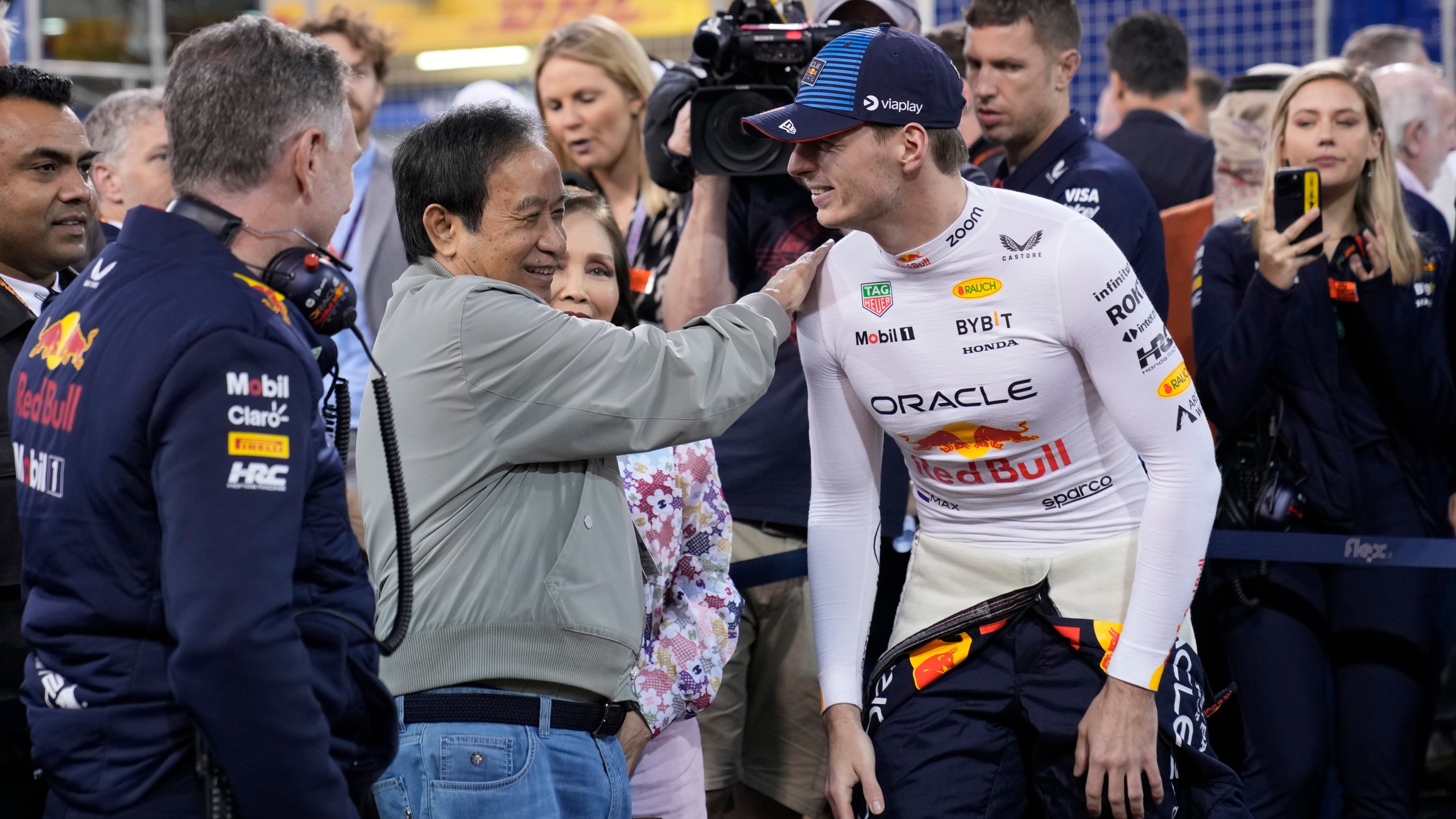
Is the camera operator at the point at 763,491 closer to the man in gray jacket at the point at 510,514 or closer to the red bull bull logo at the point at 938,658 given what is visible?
the red bull bull logo at the point at 938,658

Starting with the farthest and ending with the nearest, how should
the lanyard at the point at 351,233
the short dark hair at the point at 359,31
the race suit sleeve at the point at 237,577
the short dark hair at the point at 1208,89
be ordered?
the short dark hair at the point at 1208,89
the short dark hair at the point at 359,31
the lanyard at the point at 351,233
the race suit sleeve at the point at 237,577

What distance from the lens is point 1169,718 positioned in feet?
7.66

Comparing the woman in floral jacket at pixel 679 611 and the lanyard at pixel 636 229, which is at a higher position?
the lanyard at pixel 636 229

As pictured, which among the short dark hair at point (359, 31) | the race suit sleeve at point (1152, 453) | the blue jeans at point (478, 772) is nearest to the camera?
the blue jeans at point (478, 772)

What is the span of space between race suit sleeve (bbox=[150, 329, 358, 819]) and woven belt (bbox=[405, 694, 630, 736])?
15.9 inches

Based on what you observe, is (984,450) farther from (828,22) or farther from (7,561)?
(7,561)

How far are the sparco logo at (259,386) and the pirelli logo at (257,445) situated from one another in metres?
0.05

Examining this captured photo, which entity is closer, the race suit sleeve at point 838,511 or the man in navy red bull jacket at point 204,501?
the man in navy red bull jacket at point 204,501

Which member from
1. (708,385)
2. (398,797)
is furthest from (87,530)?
(708,385)

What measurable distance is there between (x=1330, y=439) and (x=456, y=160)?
2.25m

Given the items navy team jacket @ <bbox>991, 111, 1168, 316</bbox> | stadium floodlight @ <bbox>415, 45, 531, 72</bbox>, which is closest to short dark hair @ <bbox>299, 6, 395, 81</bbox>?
navy team jacket @ <bbox>991, 111, 1168, 316</bbox>

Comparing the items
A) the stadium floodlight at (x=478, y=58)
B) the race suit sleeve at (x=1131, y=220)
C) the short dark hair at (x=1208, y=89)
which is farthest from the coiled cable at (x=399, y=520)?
the stadium floodlight at (x=478, y=58)

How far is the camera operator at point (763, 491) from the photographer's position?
310 centimetres

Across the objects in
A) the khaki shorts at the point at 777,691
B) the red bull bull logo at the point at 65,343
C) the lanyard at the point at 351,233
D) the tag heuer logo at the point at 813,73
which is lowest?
the khaki shorts at the point at 777,691
